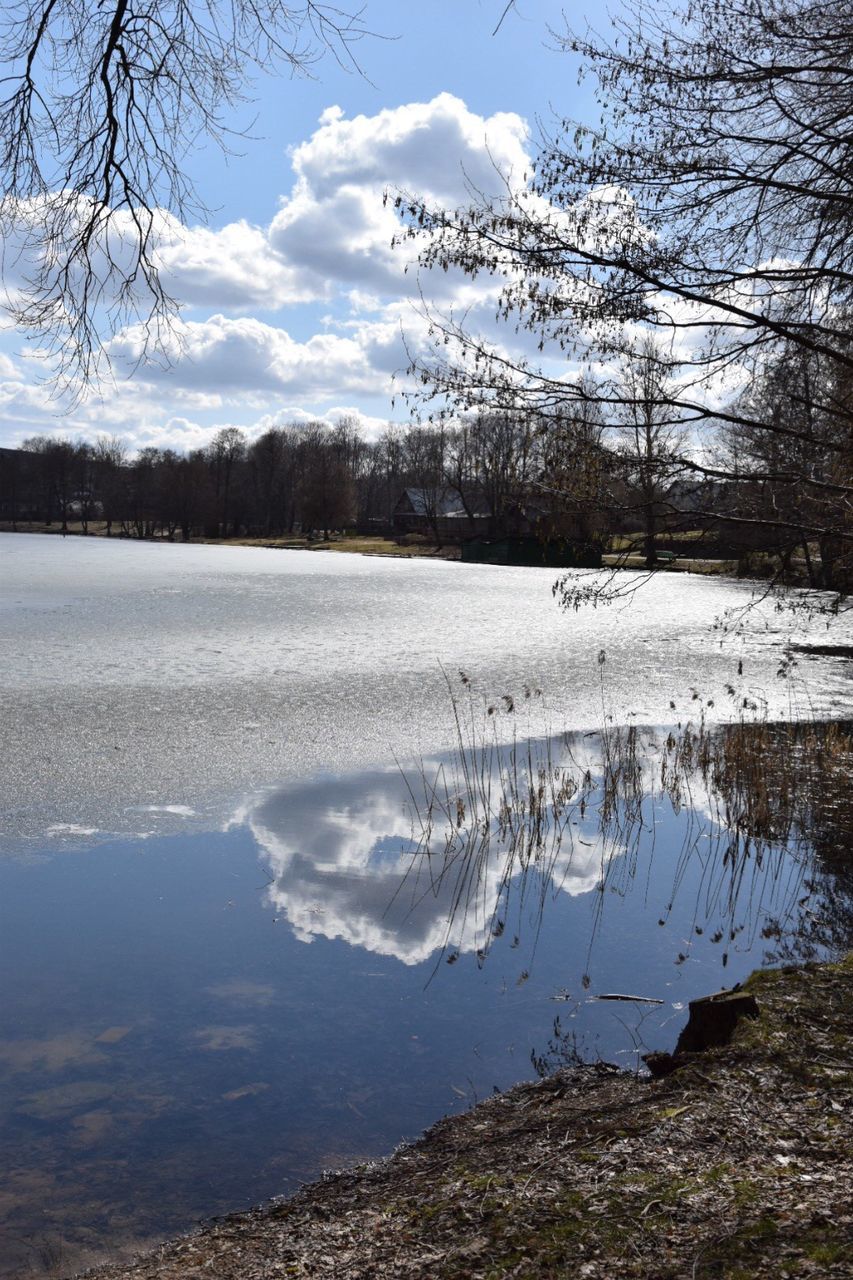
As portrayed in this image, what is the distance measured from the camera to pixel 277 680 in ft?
44.1

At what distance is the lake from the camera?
153 inches

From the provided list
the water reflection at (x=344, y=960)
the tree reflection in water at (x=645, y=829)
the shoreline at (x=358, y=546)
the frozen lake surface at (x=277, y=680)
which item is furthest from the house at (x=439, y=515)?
the water reflection at (x=344, y=960)

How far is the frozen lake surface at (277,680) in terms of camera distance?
8695 mm

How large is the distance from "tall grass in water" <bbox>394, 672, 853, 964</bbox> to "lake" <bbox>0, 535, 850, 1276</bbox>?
0.04 m

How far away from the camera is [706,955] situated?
566 cm

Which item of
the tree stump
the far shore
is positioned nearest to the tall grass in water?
the tree stump

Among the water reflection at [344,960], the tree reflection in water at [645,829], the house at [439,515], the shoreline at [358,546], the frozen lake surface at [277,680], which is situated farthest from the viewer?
the house at [439,515]

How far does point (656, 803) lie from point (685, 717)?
11.8 feet

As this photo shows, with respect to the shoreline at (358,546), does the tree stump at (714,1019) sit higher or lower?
lower

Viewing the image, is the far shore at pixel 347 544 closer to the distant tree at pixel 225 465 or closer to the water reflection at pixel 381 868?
the distant tree at pixel 225 465

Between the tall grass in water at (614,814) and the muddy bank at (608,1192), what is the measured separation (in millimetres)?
1800

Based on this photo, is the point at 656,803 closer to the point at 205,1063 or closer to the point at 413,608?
the point at 205,1063

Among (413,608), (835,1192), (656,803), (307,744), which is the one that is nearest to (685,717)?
(656,803)

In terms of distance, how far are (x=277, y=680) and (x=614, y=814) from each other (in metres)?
6.19
